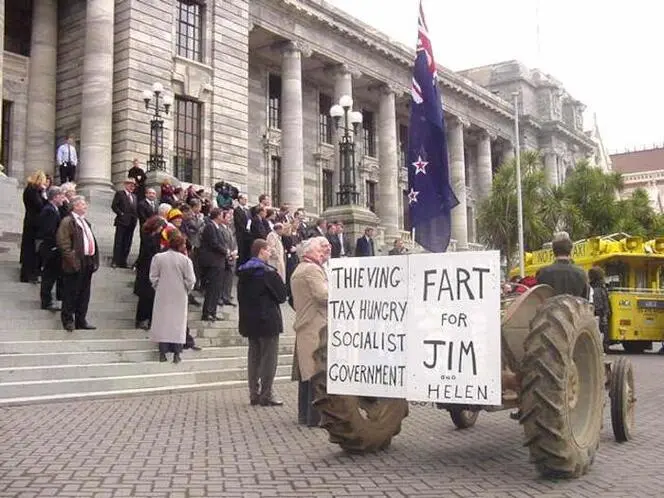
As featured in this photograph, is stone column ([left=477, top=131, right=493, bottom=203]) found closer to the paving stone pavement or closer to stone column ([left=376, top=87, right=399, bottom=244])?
stone column ([left=376, top=87, right=399, bottom=244])

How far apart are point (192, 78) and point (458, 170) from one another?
2207 centimetres

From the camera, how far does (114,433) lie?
6.85 meters

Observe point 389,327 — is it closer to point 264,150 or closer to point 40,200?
point 40,200

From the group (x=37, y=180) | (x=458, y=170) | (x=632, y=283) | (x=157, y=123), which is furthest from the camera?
(x=458, y=170)

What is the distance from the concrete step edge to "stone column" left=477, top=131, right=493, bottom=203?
40.1 metres

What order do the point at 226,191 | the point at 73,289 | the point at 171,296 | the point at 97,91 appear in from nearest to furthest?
the point at 171,296, the point at 73,289, the point at 226,191, the point at 97,91

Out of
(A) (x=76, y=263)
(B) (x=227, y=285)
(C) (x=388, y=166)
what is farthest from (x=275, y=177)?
(A) (x=76, y=263)

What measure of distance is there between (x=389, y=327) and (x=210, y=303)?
7.37 meters

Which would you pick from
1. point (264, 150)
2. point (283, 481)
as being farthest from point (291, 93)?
point (283, 481)

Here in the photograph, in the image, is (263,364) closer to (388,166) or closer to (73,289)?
(73,289)

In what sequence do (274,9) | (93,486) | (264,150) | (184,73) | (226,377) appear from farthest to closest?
(264,150) → (274,9) → (184,73) → (226,377) → (93,486)

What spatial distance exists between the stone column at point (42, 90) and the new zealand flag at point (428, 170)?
67.0ft

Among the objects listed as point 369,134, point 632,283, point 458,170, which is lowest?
point 632,283

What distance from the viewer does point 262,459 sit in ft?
19.1
